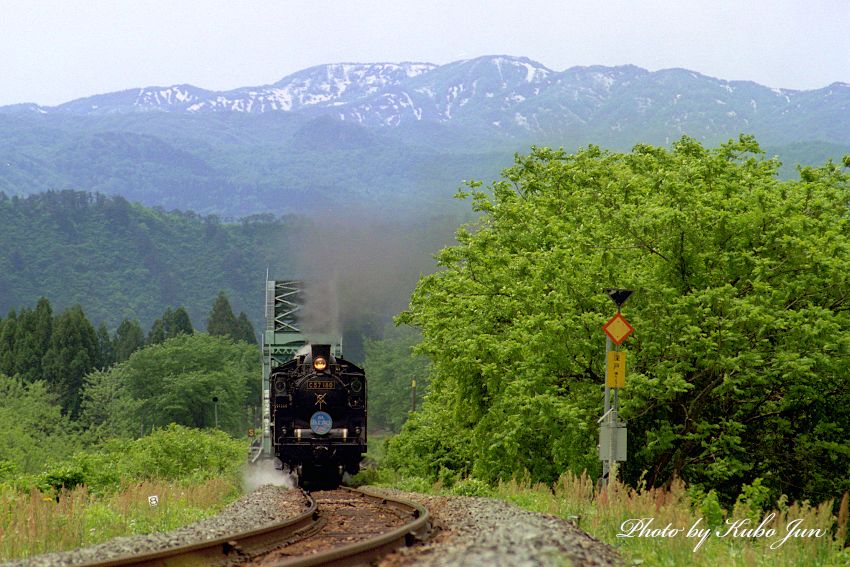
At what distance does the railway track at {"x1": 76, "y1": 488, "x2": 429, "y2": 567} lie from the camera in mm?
11930

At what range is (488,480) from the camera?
3541cm

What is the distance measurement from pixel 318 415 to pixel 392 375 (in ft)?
414

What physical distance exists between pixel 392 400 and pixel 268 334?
346 ft

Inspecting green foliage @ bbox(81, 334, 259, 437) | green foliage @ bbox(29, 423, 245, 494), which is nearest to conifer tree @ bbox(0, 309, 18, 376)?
green foliage @ bbox(81, 334, 259, 437)

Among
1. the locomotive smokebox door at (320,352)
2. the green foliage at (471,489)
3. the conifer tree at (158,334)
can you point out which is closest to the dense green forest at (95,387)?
the conifer tree at (158,334)

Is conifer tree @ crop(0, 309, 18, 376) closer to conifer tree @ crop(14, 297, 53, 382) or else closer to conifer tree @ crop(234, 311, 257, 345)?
conifer tree @ crop(14, 297, 53, 382)

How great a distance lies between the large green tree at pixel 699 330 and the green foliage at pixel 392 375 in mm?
107475

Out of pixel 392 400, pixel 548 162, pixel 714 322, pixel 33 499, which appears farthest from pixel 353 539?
pixel 392 400

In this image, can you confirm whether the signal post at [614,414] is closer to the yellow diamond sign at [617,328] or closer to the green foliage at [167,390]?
the yellow diamond sign at [617,328]

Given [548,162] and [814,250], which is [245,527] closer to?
[814,250]

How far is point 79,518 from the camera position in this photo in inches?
619

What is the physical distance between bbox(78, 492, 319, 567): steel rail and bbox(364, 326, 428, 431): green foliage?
4840 inches

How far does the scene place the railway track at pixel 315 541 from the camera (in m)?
11.9

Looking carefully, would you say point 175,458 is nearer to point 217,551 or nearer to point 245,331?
point 217,551
